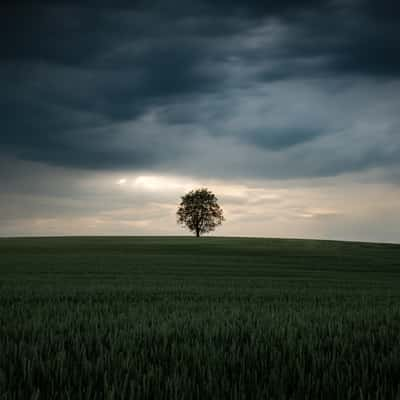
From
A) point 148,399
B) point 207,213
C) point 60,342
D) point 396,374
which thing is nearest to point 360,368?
point 396,374

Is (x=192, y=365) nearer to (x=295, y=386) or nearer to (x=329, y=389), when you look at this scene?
(x=295, y=386)

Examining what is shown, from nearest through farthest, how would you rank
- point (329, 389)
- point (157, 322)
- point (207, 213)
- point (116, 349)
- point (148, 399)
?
point (148, 399), point (329, 389), point (116, 349), point (157, 322), point (207, 213)

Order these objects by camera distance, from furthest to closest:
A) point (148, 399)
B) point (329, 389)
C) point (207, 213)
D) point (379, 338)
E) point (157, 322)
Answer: point (207, 213) < point (157, 322) < point (379, 338) < point (329, 389) < point (148, 399)

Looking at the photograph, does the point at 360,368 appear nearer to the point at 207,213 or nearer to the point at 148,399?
the point at 148,399

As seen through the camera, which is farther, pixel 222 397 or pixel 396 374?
pixel 396 374

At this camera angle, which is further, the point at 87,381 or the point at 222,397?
the point at 87,381

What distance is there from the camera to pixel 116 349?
4.19 metres

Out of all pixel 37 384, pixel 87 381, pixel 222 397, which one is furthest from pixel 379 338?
pixel 37 384

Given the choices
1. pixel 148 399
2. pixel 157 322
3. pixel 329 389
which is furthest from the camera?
pixel 157 322

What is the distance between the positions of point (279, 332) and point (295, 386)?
1.88m

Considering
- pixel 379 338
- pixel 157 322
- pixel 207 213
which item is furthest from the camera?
pixel 207 213

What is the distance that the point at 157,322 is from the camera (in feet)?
20.3

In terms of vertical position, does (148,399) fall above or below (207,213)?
below

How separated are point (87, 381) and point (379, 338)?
3723mm
